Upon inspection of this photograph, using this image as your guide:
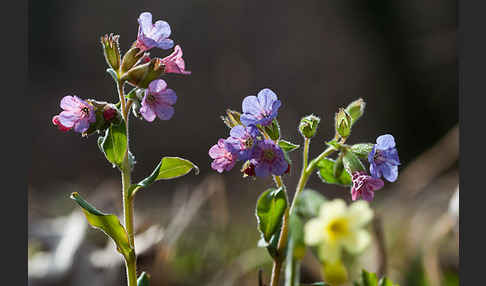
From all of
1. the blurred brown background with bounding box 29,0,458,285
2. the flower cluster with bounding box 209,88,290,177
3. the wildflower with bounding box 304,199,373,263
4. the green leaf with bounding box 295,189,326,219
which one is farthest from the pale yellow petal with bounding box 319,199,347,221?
the blurred brown background with bounding box 29,0,458,285

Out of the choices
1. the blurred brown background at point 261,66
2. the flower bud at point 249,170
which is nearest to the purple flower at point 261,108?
the flower bud at point 249,170

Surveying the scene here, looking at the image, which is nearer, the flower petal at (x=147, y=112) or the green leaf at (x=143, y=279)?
the flower petal at (x=147, y=112)

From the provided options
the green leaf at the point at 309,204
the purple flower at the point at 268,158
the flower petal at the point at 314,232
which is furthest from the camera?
the green leaf at the point at 309,204

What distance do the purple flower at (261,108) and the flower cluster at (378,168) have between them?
8.6 inches

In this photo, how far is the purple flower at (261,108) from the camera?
109cm

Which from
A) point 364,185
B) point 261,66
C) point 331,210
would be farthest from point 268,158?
point 261,66

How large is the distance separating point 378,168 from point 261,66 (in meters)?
4.08

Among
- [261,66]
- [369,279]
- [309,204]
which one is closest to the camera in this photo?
[369,279]

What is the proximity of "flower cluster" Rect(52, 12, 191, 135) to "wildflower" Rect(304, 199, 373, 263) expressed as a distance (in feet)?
2.07

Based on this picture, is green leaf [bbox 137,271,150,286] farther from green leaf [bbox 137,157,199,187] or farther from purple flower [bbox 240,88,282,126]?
purple flower [bbox 240,88,282,126]

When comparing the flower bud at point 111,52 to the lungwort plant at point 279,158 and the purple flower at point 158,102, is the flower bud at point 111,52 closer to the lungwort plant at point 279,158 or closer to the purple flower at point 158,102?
the purple flower at point 158,102

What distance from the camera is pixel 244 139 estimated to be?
1.10 m

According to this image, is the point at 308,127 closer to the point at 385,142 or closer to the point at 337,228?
the point at 385,142

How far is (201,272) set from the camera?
2115 millimetres
